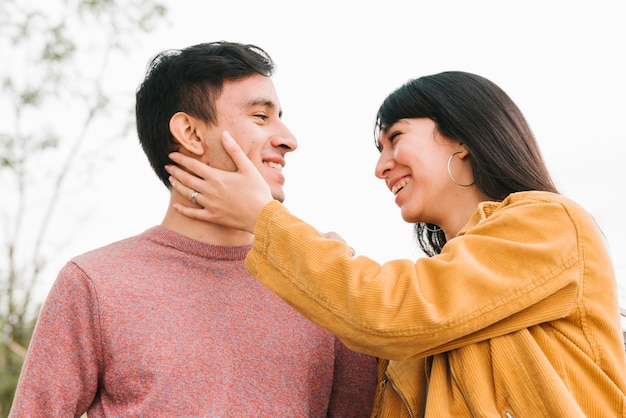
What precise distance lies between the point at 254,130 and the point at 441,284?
32.8 inches

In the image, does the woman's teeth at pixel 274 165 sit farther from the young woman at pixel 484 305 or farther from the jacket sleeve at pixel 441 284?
the jacket sleeve at pixel 441 284

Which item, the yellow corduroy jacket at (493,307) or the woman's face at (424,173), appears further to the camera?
the woman's face at (424,173)

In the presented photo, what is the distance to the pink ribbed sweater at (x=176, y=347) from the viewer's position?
1.73m

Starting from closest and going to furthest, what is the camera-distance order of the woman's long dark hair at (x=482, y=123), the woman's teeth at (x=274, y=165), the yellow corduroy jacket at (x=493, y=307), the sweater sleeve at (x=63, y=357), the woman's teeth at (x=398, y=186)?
the yellow corduroy jacket at (x=493, y=307), the sweater sleeve at (x=63, y=357), the woman's long dark hair at (x=482, y=123), the woman's teeth at (x=398, y=186), the woman's teeth at (x=274, y=165)

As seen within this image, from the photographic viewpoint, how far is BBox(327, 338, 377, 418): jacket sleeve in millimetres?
2090

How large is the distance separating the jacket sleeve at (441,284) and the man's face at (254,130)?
511mm

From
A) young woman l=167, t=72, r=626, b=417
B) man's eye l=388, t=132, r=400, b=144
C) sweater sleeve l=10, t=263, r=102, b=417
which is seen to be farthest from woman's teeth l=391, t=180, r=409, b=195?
sweater sleeve l=10, t=263, r=102, b=417

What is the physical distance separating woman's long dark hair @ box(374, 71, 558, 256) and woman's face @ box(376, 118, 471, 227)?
0.03 m

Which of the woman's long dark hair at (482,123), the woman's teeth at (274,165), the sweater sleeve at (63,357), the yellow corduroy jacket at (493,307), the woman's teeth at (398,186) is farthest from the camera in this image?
the woman's teeth at (274,165)

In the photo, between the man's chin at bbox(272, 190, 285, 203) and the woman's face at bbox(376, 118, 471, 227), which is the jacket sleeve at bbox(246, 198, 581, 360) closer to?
the woman's face at bbox(376, 118, 471, 227)

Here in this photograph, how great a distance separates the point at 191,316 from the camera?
1.89 m

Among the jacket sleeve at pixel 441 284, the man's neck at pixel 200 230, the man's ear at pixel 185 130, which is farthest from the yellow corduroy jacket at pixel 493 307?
the man's ear at pixel 185 130

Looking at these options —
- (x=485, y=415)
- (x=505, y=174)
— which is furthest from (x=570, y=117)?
(x=485, y=415)

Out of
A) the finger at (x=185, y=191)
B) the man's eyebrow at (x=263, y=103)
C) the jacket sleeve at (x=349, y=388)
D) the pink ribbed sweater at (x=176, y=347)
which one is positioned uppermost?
the man's eyebrow at (x=263, y=103)
